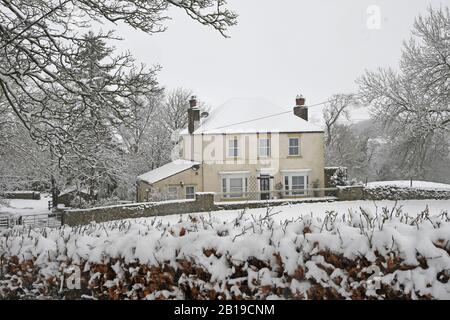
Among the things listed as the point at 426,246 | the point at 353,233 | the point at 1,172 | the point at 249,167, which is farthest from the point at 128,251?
the point at 249,167

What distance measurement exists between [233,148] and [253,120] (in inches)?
106

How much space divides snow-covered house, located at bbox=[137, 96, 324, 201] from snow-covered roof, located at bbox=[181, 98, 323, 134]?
0.07 metres

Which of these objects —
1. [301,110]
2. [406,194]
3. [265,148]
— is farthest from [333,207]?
[301,110]

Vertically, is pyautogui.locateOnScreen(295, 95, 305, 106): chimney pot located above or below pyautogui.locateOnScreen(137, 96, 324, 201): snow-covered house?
above

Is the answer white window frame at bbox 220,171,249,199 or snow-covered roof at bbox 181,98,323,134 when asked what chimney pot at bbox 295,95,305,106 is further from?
white window frame at bbox 220,171,249,199

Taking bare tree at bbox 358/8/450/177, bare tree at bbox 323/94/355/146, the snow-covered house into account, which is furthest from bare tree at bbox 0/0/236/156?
bare tree at bbox 323/94/355/146

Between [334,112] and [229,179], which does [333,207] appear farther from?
[334,112]

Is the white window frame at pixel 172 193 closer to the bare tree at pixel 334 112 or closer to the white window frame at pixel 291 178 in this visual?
the white window frame at pixel 291 178

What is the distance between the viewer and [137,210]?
1861 cm

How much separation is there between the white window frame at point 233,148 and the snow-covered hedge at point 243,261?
2006 cm

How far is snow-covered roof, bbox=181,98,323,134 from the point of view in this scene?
24.8 meters

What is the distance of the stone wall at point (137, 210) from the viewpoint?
16.8 metres
